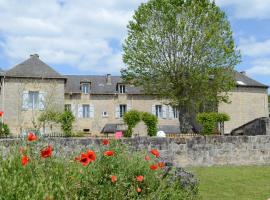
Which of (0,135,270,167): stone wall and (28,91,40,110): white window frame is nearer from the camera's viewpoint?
(0,135,270,167): stone wall

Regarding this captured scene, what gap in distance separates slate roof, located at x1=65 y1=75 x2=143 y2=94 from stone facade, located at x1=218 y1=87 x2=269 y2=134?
8.44 meters

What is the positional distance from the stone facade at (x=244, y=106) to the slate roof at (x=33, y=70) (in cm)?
1526

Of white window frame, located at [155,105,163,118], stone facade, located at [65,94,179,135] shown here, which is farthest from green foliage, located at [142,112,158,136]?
white window frame, located at [155,105,163,118]

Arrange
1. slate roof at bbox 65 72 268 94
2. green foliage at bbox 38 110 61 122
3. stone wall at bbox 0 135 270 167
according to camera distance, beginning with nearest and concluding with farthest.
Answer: stone wall at bbox 0 135 270 167
green foliage at bbox 38 110 61 122
slate roof at bbox 65 72 268 94

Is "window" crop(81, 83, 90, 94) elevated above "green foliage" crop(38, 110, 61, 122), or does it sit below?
above

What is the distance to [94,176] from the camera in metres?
4.92

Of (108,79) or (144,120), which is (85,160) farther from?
(108,79)

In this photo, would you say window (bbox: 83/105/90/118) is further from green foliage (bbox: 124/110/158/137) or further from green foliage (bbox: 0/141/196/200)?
green foliage (bbox: 0/141/196/200)

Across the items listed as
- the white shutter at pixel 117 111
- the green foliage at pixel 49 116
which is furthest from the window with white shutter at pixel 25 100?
the white shutter at pixel 117 111

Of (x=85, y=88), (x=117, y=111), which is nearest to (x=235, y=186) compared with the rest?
(x=117, y=111)

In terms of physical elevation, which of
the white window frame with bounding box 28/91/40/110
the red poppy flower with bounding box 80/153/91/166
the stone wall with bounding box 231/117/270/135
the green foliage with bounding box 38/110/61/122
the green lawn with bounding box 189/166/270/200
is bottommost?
the green lawn with bounding box 189/166/270/200

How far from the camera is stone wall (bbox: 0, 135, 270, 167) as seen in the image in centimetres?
1557

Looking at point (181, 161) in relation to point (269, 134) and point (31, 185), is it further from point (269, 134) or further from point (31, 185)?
point (31, 185)

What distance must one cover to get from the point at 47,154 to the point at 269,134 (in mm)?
16219
